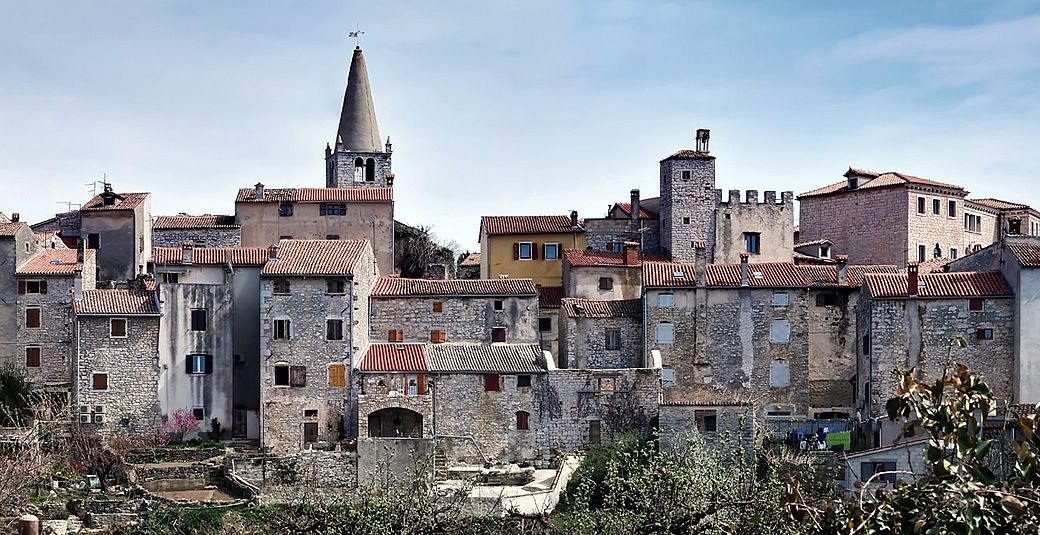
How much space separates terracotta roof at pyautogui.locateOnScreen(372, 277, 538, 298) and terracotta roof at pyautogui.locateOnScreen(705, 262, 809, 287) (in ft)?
20.9

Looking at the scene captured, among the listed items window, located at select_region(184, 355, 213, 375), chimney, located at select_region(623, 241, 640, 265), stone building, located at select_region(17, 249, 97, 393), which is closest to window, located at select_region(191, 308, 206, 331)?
window, located at select_region(184, 355, 213, 375)

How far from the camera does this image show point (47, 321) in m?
46.7

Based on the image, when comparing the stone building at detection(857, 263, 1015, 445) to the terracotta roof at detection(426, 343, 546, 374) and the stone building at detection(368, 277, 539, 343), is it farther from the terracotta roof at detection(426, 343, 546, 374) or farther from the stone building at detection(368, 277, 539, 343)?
the stone building at detection(368, 277, 539, 343)

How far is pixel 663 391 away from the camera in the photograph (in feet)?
149

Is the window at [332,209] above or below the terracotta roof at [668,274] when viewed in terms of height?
above

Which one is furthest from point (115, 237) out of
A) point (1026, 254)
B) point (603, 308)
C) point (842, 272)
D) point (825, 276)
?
point (1026, 254)

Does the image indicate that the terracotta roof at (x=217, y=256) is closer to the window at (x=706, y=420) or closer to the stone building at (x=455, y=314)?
the stone building at (x=455, y=314)

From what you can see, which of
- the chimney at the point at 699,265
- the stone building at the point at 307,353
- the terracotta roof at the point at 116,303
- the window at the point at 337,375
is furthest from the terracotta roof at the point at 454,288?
the terracotta roof at the point at 116,303

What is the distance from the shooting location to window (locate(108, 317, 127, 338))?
149 feet

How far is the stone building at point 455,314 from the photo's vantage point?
47.0 m

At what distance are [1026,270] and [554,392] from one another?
623 inches

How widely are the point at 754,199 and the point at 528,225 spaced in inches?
367

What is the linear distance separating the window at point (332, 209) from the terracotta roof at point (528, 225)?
597cm

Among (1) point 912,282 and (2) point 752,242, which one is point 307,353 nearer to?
(2) point 752,242
